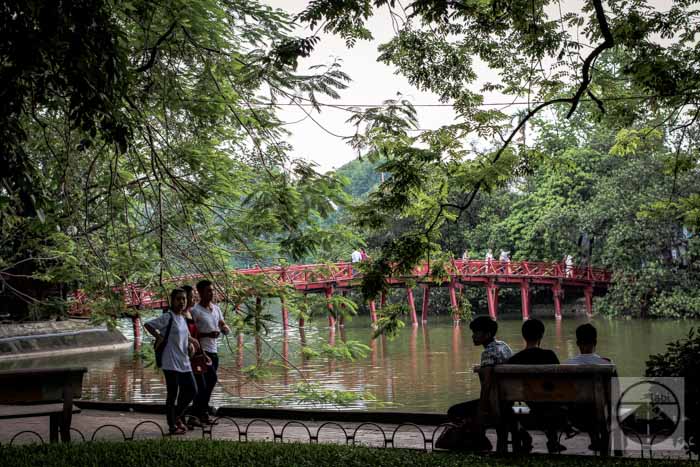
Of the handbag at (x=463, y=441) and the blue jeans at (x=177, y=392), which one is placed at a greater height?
the blue jeans at (x=177, y=392)

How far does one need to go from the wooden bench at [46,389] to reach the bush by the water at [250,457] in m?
0.40

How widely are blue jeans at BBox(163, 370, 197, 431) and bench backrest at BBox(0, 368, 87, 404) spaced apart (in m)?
0.85

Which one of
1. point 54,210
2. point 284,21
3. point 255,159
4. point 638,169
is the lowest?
point 54,210

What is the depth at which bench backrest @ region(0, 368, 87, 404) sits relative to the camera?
5852 mm

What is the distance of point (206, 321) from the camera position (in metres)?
7.24

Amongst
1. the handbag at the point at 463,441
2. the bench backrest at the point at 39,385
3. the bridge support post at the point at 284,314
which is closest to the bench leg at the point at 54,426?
the bench backrest at the point at 39,385

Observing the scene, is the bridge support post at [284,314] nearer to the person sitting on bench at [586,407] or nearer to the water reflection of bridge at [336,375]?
the water reflection of bridge at [336,375]

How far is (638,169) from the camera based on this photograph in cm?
3388

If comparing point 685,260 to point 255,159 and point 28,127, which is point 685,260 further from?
point 28,127

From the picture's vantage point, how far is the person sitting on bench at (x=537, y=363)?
5250mm

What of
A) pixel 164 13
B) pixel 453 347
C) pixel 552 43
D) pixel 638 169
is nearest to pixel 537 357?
pixel 552 43

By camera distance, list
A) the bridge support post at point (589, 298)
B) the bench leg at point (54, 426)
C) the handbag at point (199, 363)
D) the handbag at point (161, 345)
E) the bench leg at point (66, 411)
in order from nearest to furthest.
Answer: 1. the bench leg at point (66, 411)
2. the bench leg at point (54, 426)
3. the handbag at point (161, 345)
4. the handbag at point (199, 363)
5. the bridge support post at point (589, 298)

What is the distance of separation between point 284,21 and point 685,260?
2915 cm

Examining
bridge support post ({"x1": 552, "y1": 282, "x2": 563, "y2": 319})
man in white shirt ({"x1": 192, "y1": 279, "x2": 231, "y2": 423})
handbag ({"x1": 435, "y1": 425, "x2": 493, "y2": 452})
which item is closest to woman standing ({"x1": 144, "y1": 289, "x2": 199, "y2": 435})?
man in white shirt ({"x1": 192, "y1": 279, "x2": 231, "y2": 423})
